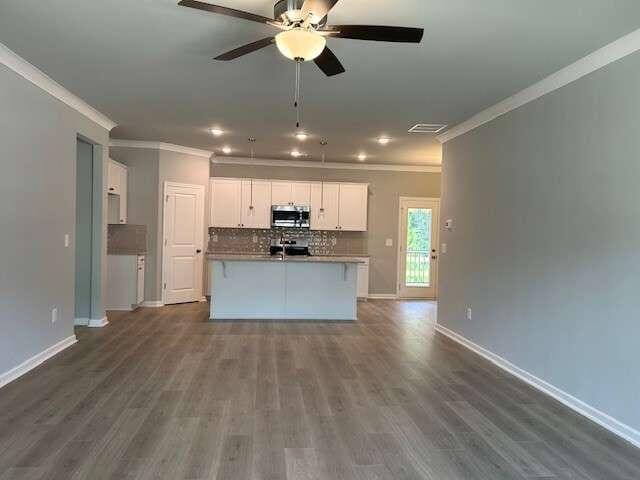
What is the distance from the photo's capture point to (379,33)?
241 centimetres

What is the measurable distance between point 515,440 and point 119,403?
2.74 m

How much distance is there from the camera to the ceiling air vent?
18.0 ft

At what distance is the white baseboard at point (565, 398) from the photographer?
290 centimetres

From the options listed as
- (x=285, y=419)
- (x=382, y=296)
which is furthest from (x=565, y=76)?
(x=382, y=296)

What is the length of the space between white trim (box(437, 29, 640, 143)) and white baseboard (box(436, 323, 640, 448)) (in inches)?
97.6

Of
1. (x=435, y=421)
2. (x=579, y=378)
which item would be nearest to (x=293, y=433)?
(x=435, y=421)

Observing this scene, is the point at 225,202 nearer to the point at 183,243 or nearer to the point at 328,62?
the point at 183,243

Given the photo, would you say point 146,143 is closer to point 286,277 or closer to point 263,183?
point 263,183

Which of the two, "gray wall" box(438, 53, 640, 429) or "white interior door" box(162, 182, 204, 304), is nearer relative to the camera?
"gray wall" box(438, 53, 640, 429)

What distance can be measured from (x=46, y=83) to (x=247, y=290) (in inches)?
136

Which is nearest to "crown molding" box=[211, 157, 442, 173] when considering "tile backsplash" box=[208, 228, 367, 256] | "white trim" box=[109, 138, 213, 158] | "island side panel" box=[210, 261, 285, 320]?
"white trim" box=[109, 138, 213, 158]

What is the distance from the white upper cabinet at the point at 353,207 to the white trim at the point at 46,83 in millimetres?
4262

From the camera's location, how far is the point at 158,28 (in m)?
3.00

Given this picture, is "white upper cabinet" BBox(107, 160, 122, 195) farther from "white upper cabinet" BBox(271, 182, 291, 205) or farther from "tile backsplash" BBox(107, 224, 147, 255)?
"white upper cabinet" BBox(271, 182, 291, 205)
